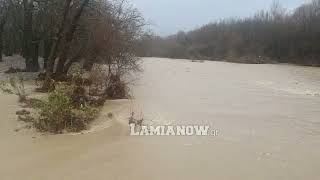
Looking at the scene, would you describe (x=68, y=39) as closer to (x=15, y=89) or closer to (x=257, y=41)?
(x=15, y=89)

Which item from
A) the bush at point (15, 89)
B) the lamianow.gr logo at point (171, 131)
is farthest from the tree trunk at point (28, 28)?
the lamianow.gr logo at point (171, 131)

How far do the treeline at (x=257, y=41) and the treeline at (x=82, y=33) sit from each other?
26.2 m

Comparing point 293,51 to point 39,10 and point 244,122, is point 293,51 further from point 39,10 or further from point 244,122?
point 244,122

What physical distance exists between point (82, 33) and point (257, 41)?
5307cm

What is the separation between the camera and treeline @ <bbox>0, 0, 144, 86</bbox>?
1892cm

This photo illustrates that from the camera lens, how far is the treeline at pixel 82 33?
18922mm

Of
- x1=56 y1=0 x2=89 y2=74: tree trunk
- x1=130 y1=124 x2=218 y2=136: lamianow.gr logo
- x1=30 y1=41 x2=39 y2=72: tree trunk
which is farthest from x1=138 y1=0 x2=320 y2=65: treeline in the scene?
x1=130 y1=124 x2=218 y2=136: lamianow.gr logo

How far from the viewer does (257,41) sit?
7219 cm

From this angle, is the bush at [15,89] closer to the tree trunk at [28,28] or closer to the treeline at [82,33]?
the treeline at [82,33]

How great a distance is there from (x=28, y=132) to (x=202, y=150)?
3.96 meters

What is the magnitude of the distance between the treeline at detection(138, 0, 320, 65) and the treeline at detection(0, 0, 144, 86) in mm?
26169

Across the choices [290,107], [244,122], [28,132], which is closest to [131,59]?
[290,107]

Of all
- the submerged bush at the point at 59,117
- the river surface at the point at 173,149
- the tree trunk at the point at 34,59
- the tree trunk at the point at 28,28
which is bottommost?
the river surface at the point at 173,149

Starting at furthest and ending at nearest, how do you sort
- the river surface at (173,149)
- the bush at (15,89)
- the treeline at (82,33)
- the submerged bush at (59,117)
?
1. the treeline at (82,33)
2. the bush at (15,89)
3. the submerged bush at (59,117)
4. the river surface at (173,149)
